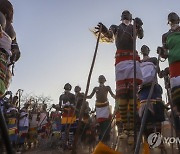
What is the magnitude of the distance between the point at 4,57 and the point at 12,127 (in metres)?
6.97

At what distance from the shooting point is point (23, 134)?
1146 cm

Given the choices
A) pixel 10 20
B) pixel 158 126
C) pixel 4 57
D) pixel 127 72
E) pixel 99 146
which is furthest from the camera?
pixel 158 126

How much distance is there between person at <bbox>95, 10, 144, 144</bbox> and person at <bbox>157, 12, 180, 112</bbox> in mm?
496

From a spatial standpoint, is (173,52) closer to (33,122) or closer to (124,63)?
(124,63)

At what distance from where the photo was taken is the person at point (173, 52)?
3869mm

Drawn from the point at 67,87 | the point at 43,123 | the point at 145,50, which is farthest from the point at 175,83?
the point at 43,123

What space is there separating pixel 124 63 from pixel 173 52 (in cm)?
93

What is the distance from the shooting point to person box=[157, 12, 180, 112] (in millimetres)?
3869

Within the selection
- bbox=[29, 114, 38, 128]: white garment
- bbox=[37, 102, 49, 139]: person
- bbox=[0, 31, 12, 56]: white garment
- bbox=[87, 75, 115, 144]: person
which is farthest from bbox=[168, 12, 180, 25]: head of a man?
bbox=[37, 102, 49, 139]: person

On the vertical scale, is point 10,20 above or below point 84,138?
above

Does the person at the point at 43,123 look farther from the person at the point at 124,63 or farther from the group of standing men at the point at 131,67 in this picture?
the person at the point at 124,63

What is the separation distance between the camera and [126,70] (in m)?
4.64

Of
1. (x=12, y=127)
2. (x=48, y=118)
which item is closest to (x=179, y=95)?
(x=12, y=127)

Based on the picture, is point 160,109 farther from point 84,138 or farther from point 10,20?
point 84,138
